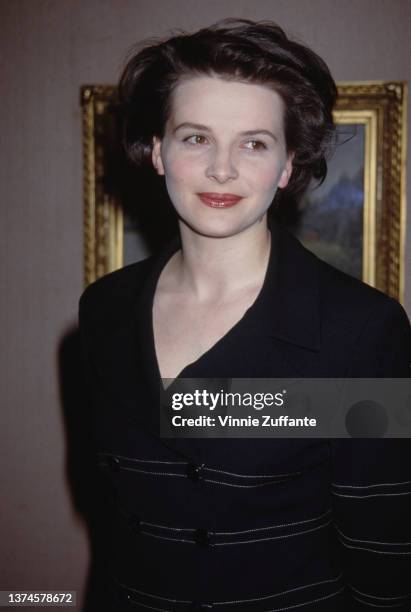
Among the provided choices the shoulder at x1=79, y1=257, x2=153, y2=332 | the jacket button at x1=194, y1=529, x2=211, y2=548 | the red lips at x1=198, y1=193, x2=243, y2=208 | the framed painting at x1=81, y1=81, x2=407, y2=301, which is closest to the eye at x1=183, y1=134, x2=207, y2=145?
the red lips at x1=198, y1=193, x2=243, y2=208

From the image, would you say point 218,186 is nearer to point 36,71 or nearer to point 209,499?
point 209,499

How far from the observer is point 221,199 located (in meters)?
1.24

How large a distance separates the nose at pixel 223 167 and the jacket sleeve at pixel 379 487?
0.40 metres

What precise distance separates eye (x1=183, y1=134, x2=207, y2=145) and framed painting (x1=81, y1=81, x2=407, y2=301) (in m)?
0.94

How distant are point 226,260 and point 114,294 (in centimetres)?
36

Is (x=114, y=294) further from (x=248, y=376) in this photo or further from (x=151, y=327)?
(x=248, y=376)

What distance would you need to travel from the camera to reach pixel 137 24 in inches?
85.0

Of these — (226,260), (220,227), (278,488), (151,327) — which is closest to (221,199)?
(220,227)

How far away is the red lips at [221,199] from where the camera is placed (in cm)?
124

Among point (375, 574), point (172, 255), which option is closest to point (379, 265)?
point (172, 255)

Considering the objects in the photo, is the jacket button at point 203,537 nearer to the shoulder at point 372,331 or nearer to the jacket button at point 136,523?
the jacket button at point 136,523

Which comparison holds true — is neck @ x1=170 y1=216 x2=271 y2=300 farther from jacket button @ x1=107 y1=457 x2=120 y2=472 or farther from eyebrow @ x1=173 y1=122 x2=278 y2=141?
jacket button @ x1=107 y1=457 x2=120 y2=472

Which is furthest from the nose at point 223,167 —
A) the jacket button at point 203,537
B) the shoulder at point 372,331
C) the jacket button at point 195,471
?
the jacket button at point 203,537

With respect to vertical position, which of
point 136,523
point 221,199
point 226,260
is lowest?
point 136,523
